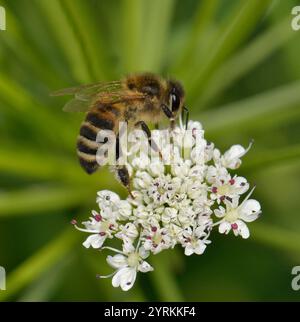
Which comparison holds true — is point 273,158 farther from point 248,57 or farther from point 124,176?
point 248,57

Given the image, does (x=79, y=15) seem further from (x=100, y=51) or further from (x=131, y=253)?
(x=131, y=253)

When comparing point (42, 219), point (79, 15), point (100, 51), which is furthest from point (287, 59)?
point (42, 219)

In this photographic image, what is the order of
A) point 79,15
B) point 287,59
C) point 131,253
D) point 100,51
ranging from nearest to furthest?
point 131,253
point 79,15
point 100,51
point 287,59

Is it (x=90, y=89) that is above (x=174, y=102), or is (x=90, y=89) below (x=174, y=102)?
above

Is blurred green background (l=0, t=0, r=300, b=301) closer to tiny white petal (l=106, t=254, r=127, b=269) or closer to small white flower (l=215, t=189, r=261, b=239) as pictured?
small white flower (l=215, t=189, r=261, b=239)

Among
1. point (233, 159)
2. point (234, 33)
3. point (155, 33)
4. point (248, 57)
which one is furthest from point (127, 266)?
point (248, 57)

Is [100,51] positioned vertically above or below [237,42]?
above

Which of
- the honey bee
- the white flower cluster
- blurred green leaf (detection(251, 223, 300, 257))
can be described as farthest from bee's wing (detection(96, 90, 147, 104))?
blurred green leaf (detection(251, 223, 300, 257))
